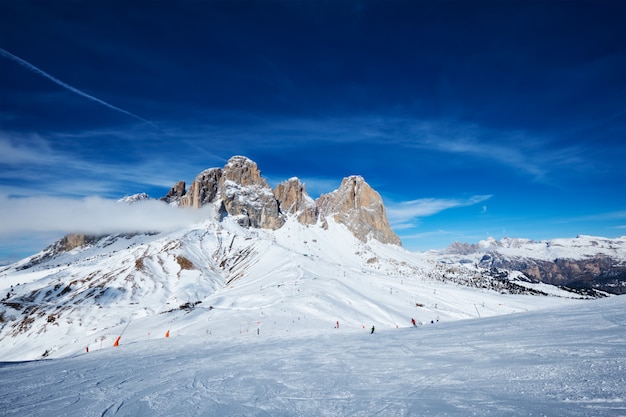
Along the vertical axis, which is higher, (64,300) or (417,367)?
(417,367)

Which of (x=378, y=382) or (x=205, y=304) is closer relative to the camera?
(x=378, y=382)

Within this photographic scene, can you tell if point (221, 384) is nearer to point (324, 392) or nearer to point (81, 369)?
point (324, 392)

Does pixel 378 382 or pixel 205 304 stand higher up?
pixel 378 382

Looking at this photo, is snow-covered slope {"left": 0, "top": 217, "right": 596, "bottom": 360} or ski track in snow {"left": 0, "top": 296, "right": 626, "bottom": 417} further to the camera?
snow-covered slope {"left": 0, "top": 217, "right": 596, "bottom": 360}

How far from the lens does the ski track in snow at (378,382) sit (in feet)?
30.6

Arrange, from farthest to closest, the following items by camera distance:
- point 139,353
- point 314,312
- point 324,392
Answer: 1. point 314,312
2. point 139,353
3. point 324,392

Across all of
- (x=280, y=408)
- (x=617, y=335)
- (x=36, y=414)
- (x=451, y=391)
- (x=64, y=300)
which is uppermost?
(x=617, y=335)

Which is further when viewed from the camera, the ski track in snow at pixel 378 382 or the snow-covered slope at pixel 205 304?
the snow-covered slope at pixel 205 304

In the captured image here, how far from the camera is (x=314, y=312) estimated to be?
68.8m

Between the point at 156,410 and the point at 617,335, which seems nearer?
the point at 156,410

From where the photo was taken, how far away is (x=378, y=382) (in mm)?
13094

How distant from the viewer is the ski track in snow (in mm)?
9320

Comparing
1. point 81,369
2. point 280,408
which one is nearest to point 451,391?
point 280,408

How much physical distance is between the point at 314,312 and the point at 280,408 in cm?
5984
